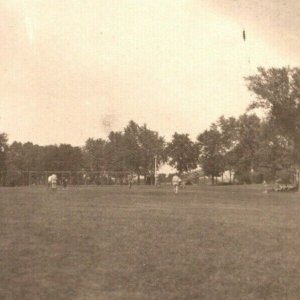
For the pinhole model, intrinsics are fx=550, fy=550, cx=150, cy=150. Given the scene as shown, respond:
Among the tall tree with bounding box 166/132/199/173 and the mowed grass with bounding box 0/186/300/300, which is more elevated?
the tall tree with bounding box 166/132/199/173

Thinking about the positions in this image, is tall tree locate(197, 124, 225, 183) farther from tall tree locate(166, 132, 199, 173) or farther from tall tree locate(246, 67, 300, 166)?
tall tree locate(246, 67, 300, 166)

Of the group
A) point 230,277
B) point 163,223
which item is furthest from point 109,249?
point 163,223

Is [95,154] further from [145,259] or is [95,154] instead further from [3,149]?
[145,259]

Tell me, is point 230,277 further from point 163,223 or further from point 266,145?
point 266,145

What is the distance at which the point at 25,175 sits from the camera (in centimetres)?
9238

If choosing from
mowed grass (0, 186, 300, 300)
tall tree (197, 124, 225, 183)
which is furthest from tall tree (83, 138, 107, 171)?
mowed grass (0, 186, 300, 300)

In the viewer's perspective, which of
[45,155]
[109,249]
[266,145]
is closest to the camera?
[109,249]

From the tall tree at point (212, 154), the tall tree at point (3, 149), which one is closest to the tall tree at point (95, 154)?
the tall tree at point (212, 154)

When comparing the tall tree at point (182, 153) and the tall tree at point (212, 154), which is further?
the tall tree at point (182, 153)

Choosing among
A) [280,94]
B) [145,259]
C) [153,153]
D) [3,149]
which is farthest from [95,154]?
[145,259]

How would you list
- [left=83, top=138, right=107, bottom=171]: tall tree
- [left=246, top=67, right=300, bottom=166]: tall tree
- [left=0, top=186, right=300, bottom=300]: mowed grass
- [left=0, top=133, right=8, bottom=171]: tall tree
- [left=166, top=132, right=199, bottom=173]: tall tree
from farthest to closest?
[left=83, top=138, right=107, bottom=171]: tall tree < [left=166, top=132, right=199, bottom=173]: tall tree < [left=0, top=133, right=8, bottom=171]: tall tree < [left=246, top=67, right=300, bottom=166]: tall tree < [left=0, top=186, right=300, bottom=300]: mowed grass

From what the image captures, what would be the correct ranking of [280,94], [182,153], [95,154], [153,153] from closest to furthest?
[280,94]
[153,153]
[182,153]
[95,154]

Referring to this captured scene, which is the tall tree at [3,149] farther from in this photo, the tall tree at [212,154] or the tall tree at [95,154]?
the tall tree at [212,154]

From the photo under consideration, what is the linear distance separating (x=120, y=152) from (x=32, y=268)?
102m
